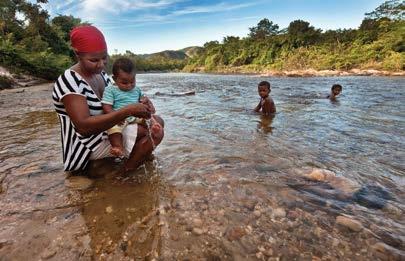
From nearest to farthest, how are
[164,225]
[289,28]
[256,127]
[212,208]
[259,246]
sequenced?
[259,246], [164,225], [212,208], [256,127], [289,28]

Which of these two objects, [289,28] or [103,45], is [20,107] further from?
[289,28]

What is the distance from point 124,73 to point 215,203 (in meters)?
1.44

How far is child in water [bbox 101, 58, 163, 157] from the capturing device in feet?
8.89

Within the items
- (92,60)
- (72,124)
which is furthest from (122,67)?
(72,124)

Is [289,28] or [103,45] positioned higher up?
[289,28]

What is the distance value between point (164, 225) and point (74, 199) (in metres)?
0.91

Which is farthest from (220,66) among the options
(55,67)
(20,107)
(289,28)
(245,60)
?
(20,107)

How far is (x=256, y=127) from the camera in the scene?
5.60 meters

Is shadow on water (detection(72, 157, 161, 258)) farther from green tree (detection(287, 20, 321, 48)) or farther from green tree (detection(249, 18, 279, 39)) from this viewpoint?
green tree (detection(249, 18, 279, 39))

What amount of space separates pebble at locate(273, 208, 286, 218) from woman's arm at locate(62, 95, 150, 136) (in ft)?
4.35

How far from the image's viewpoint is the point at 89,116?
7.87ft

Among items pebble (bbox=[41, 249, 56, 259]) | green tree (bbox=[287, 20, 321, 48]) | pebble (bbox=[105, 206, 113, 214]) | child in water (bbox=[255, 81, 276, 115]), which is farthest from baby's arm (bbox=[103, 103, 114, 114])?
green tree (bbox=[287, 20, 321, 48])

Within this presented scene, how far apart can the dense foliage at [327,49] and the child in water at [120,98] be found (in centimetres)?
3170

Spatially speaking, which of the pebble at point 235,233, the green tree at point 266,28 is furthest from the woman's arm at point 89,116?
the green tree at point 266,28
